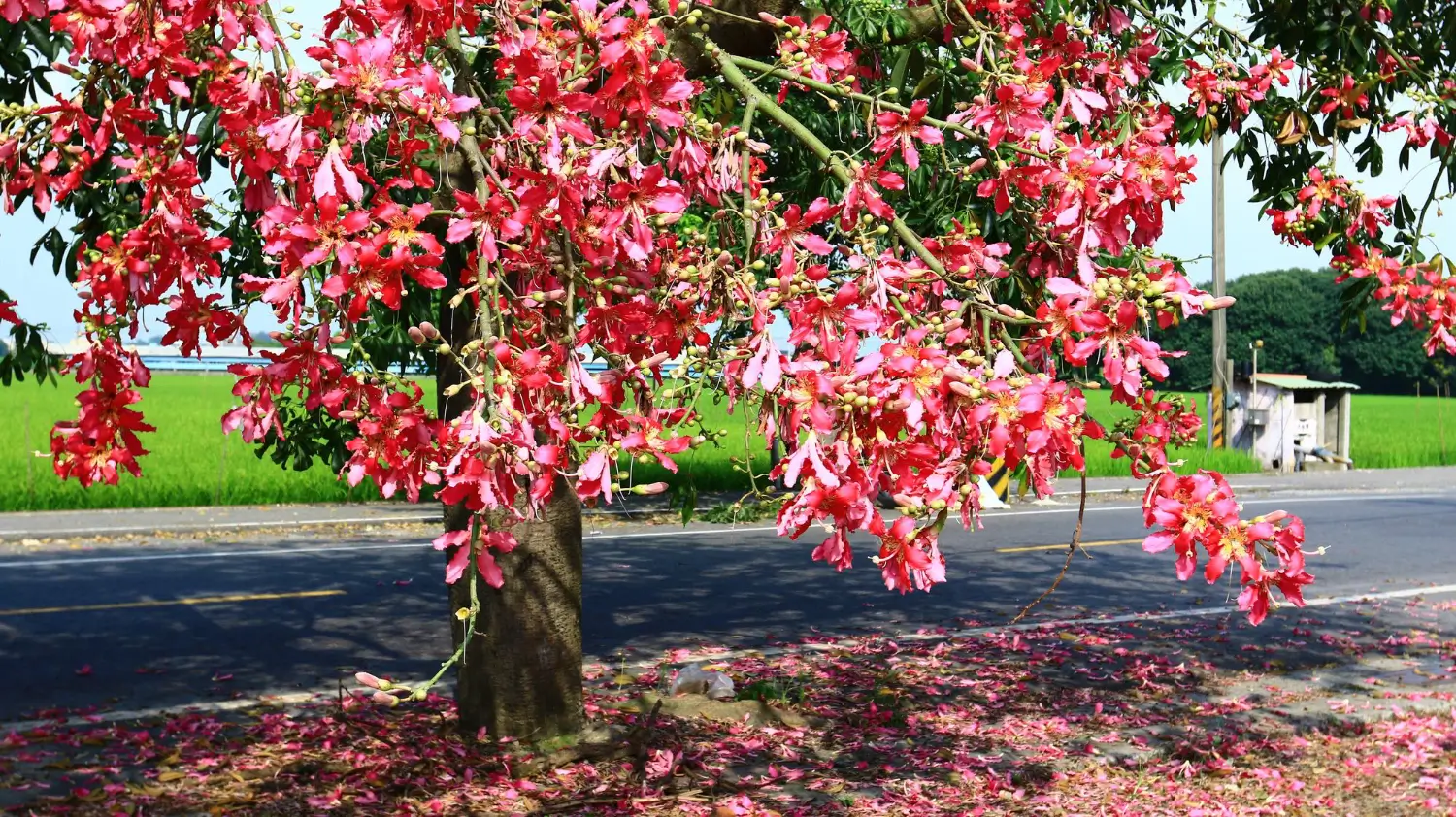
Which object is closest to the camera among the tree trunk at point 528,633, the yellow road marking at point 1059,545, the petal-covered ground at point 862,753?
the petal-covered ground at point 862,753

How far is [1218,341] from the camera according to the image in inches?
920

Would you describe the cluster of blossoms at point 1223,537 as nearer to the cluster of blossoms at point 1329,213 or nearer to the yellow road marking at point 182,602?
the cluster of blossoms at point 1329,213

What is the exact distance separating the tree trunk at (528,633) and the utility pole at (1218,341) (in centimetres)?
1836

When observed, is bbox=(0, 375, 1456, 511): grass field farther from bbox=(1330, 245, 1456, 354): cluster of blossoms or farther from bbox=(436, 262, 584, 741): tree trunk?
bbox=(1330, 245, 1456, 354): cluster of blossoms

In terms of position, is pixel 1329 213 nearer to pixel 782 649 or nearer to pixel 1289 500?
pixel 782 649

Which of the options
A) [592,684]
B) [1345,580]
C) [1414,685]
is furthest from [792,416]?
[1345,580]

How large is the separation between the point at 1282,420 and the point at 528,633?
23698 mm

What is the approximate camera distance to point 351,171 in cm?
256

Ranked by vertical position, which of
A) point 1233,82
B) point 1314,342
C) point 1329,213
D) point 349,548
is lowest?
point 349,548

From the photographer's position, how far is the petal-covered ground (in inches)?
203

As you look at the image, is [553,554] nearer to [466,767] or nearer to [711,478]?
[466,767]

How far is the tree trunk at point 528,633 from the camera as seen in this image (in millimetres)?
5371

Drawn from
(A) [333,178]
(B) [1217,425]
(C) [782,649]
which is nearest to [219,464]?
(C) [782,649]

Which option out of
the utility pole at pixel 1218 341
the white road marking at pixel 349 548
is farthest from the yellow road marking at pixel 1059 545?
the utility pole at pixel 1218 341
